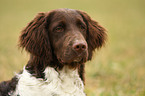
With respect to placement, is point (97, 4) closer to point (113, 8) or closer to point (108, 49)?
point (113, 8)

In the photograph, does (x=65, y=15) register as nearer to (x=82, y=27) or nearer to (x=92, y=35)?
(x=82, y=27)

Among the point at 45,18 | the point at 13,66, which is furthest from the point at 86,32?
the point at 13,66

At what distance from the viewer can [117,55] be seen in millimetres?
9828

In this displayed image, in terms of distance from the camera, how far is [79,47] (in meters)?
3.64

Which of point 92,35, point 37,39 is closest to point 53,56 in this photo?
point 37,39

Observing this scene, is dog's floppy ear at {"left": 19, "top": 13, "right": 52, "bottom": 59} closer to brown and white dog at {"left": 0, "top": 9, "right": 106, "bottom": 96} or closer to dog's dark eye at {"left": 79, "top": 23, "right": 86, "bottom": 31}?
brown and white dog at {"left": 0, "top": 9, "right": 106, "bottom": 96}

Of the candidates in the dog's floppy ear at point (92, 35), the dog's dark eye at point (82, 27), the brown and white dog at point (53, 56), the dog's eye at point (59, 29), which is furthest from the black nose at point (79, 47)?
the dog's floppy ear at point (92, 35)

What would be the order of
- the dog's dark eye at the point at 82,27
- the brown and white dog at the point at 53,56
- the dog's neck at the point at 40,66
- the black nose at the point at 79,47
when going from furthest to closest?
the dog's dark eye at the point at 82,27
the dog's neck at the point at 40,66
the brown and white dog at the point at 53,56
the black nose at the point at 79,47

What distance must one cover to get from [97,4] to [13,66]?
26128 mm

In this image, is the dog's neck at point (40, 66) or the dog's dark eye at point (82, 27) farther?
the dog's dark eye at point (82, 27)

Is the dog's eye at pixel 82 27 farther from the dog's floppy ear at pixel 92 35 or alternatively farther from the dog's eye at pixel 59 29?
the dog's eye at pixel 59 29

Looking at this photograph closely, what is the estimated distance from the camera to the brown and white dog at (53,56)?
386 centimetres

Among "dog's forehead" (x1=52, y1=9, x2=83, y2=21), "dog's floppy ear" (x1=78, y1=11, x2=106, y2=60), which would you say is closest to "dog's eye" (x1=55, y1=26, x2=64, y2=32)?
"dog's forehead" (x1=52, y1=9, x2=83, y2=21)

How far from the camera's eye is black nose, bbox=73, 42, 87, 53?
361cm
